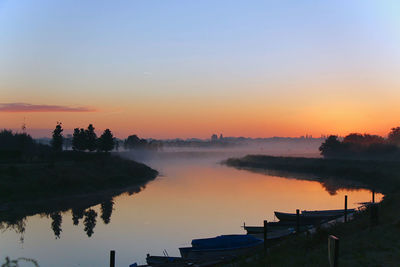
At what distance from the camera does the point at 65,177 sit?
192 ft

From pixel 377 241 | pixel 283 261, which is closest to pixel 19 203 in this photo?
pixel 283 261

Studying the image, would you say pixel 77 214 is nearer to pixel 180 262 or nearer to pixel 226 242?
pixel 226 242

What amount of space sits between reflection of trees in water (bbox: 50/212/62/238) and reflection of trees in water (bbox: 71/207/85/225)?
1.56m

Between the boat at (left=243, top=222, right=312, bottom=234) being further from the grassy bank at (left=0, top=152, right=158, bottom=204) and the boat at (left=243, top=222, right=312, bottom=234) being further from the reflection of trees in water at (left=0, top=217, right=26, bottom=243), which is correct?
the grassy bank at (left=0, top=152, right=158, bottom=204)

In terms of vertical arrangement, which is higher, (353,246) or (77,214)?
(353,246)

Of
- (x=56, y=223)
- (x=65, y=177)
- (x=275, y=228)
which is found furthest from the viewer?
(x=65, y=177)

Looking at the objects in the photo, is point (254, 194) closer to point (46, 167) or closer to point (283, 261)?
point (46, 167)

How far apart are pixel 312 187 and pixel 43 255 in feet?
181

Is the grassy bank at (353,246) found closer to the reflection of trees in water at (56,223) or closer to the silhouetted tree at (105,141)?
the reflection of trees in water at (56,223)

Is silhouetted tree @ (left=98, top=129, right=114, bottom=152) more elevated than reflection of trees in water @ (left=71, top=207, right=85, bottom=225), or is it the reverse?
silhouetted tree @ (left=98, top=129, right=114, bottom=152)

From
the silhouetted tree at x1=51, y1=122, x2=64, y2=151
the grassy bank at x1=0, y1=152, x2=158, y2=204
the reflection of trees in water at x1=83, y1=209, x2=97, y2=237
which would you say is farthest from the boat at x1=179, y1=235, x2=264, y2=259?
the silhouetted tree at x1=51, y1=122, x2=64, y2=151

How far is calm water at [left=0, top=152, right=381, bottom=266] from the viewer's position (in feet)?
91.5

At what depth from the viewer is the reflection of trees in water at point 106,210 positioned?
40.6 metres

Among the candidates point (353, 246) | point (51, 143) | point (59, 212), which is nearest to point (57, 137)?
point (51, 143)
